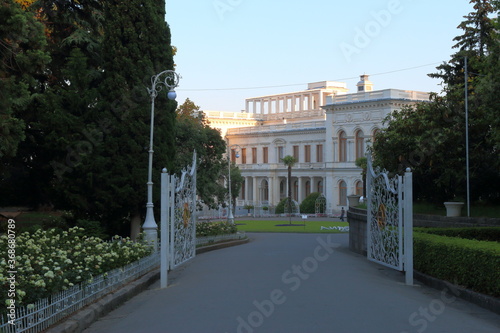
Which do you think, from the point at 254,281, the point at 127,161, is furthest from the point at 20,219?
the point at 254,281

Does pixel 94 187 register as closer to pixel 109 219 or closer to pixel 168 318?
pixel 109 219

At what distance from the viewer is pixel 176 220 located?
15.1 m

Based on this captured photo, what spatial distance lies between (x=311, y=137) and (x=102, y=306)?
7531cm

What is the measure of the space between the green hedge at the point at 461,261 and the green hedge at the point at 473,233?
2173mm

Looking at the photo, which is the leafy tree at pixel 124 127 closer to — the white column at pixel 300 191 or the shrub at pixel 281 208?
the shrub at pixel 281 208

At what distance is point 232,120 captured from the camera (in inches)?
3974

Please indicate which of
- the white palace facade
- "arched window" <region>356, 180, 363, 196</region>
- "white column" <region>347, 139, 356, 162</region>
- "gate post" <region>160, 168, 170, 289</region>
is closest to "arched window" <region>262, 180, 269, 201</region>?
the white palace facade

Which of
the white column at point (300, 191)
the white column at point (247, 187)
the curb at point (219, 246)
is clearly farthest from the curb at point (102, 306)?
the white column at point (247, 187)

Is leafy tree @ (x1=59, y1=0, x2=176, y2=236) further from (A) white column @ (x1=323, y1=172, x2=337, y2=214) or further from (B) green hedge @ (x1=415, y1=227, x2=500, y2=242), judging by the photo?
(A) white column @ (x1=323, y1=172, x2=337, y2=214)

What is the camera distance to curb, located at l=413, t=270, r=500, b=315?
1026 centimetres

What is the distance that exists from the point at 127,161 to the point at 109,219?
2324mm

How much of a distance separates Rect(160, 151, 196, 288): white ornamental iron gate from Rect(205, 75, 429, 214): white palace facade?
51.5 m

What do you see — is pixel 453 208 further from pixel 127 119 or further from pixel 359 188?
pixel 359 188

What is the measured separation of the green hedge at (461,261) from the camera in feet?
34.9
